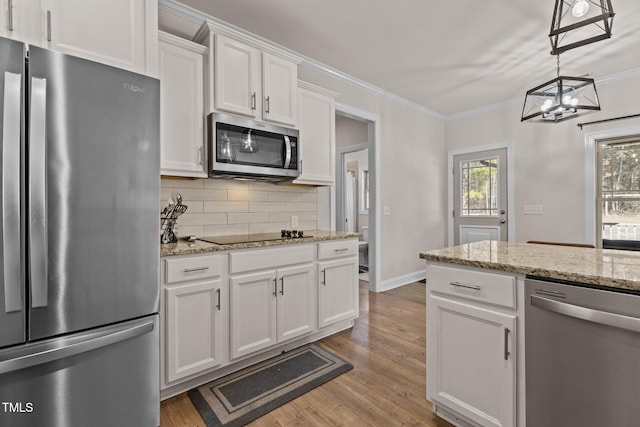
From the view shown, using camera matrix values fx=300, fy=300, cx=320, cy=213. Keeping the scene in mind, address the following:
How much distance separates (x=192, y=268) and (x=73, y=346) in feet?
2.18

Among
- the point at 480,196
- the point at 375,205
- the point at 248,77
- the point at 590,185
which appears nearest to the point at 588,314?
the point at 248,77

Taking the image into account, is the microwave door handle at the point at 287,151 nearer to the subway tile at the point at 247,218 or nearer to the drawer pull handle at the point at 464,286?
the subway tile at the point at 247,218

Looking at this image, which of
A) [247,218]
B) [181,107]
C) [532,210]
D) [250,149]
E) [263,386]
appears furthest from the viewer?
[532,210]

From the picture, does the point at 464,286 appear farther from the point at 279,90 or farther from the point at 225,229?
the point at 279,90

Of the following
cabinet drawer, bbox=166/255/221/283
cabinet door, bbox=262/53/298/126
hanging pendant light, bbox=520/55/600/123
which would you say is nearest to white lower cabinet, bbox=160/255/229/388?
cabinet drawer, bbox=166/255/221/283

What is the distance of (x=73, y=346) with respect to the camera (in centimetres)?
122

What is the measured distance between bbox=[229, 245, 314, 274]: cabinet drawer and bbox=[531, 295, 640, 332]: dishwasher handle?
1.53m

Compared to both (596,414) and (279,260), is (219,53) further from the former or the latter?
(596,414)

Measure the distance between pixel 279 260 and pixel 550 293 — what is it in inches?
62.9

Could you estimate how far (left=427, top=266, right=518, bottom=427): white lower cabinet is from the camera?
4.28ft

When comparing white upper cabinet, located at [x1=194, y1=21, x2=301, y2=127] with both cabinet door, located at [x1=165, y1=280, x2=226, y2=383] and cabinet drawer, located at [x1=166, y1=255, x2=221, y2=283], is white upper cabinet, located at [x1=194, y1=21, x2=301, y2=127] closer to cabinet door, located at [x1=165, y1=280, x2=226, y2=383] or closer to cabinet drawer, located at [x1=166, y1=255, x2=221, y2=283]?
cabinet drawer, located at [x1=166, y1=255, x2=221, y2=283]

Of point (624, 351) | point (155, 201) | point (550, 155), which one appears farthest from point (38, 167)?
point (550, 155)

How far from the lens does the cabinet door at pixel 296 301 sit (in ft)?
7.38

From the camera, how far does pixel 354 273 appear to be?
2793 millimetres
